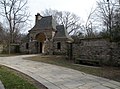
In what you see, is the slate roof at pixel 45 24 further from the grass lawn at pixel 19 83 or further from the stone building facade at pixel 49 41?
the grass lawn at pixel 19 83

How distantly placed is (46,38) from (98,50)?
19622 millimetres

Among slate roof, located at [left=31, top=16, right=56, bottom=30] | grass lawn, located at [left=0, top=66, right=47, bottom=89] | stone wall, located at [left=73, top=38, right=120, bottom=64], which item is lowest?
grass lawn, located at [left=0, top=66, right=47, bottom=89]

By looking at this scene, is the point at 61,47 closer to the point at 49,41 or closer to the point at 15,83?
the point at 49,41

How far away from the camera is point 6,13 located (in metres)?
36.3

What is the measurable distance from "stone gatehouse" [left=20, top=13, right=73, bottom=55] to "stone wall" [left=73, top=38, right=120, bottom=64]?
46.9ft

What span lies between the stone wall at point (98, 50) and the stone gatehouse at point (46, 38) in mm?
14300

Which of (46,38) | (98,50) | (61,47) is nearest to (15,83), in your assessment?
(98,50)

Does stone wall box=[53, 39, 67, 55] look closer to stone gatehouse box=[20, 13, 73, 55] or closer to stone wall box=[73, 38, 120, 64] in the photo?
stone gatehouse box=[20, 13, 73, 55]

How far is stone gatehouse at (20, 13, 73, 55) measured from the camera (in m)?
33.1

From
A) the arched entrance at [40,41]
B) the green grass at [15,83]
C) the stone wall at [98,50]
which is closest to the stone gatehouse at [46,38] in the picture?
the arched entrance at [40,41]

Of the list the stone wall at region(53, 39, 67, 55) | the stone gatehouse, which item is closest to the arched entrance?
the stone gatehouse

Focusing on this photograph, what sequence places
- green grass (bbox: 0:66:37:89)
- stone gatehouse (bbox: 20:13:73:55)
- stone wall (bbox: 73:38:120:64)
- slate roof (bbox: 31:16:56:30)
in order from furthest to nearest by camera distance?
slate roof (bbox: 31:16:56:30) → stone gatehouse (bbox: 20:13:73:55) → stone wall (bbox: 73:38:120:64) → green grass (bbox: 0:66:37:89)

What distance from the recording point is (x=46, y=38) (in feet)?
114

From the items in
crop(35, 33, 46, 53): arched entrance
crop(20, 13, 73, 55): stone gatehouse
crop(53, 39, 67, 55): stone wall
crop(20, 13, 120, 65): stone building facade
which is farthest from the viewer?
crop(35, 33, 46, 53): arched entrance
